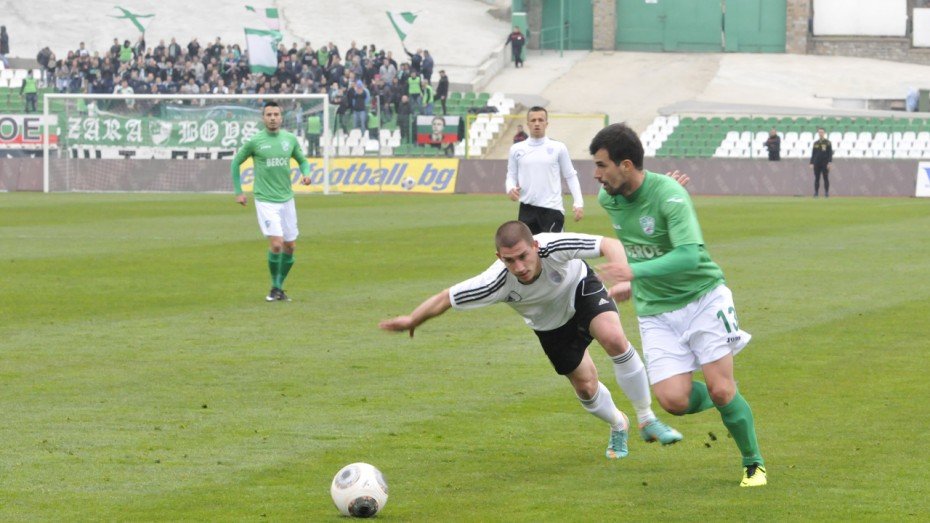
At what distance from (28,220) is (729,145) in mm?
27650

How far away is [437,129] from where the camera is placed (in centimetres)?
4991

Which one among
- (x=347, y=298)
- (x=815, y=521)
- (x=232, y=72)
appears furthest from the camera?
(x=232, y=72)

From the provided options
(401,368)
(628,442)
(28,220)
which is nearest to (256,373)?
(401,368)

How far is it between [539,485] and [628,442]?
1.48 metres

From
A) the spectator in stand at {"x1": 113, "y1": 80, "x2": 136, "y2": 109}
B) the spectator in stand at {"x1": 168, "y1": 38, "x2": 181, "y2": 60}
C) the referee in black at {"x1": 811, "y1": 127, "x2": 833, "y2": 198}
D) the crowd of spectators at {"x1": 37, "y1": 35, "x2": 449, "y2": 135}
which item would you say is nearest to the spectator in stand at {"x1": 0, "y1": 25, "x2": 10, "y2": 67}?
the crowd of spectators at {"x1": 37, "y1": 35, "x2": 449, "y2": 135}

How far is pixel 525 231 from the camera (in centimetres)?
803

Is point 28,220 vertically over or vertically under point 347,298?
under

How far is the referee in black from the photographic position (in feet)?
144

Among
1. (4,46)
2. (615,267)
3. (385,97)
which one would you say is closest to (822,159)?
(385,97)

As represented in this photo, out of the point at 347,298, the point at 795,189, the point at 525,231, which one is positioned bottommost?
the point at 795,189

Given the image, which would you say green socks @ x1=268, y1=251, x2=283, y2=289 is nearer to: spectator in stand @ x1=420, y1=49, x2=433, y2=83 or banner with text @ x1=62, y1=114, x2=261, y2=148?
banner with text @ x1=62, y1=114, x2=261, y2=148

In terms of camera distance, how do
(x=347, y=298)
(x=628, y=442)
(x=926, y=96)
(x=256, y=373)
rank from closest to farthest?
1. (x=628, y=442)
2. (x=256, y=373)
3. (x=347, y=298)
4. (x=926, y=96)

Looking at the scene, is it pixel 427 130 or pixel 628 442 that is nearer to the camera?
pixel 628 442

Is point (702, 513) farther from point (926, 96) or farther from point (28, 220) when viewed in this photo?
point (926, 96)
